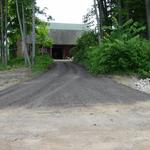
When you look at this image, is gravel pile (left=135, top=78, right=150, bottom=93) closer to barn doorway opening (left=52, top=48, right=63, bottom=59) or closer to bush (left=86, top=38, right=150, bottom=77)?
bush (left=86, top=38, right=150, bottom=77)

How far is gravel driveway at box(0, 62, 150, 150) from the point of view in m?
8.41

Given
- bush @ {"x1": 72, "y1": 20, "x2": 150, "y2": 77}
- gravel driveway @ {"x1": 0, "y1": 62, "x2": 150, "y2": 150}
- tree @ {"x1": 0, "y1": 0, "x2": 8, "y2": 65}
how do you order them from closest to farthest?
gravel driveway @ {"x1": 0, "y1": 62, "x2": 150, "y2": 150} < bush @ {"x1": 72, "y1": 20, "x2": 150, "y2": 77} < tree @ {"x1": 0, "y1": 0, "x2": 8, "y2": 65}

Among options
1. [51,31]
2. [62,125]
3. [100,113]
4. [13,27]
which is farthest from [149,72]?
[51,31]

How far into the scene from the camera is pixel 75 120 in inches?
429

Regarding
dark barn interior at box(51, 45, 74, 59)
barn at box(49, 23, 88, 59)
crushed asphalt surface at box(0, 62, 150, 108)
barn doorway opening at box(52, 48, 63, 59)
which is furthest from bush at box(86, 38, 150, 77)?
barn doorway opening at box(52, 48, 63, 59)

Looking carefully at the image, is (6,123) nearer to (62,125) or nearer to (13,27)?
(62,125)

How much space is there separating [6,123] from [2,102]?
3.97 metres

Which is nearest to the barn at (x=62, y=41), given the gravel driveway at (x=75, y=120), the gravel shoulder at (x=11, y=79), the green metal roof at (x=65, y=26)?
the green metal roof at (x=65, y=26)

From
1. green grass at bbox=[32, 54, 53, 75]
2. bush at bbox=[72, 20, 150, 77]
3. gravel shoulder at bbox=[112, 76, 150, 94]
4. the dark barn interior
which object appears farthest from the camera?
the dark barn interior

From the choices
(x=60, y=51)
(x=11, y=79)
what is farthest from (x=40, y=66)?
(x=60, y=51)

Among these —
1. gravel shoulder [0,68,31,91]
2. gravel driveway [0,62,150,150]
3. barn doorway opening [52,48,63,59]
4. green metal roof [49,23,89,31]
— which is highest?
green metal roof [49,23,89,31]

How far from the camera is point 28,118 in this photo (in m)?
11.3

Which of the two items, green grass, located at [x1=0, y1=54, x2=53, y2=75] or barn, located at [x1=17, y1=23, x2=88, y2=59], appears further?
barn, located at [x1=17, y1=23, x2=88, y2=59]

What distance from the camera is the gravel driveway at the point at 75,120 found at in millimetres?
8406
